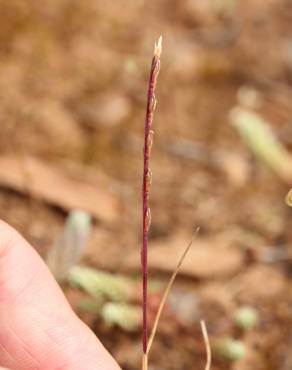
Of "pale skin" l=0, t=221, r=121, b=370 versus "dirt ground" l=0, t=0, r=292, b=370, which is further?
"dirt ground" l=0, t=0, r=292, b=370

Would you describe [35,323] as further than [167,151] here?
No

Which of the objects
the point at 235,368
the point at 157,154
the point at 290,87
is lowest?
the point at 235,368

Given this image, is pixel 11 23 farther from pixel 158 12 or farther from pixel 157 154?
pixel 157 154

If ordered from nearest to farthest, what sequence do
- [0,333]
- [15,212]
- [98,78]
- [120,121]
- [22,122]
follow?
[0,333] → [15,212] → [22,122] → [120,121] → [98,78]

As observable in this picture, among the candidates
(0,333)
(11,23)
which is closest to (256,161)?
(11,23)
